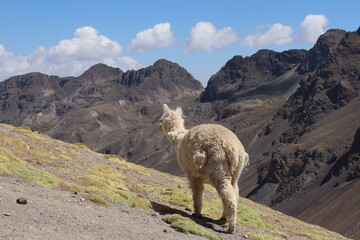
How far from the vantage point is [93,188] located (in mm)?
21938

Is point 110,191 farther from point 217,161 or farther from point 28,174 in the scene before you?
point 217,161

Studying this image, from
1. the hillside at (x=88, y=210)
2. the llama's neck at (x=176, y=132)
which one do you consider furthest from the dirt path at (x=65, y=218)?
the llama's neck at (x=176, y=132)

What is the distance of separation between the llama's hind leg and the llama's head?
16.4 feet

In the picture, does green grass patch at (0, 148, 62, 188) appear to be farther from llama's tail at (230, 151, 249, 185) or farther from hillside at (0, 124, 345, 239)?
llama's tail at (230, 151, 249, 185)

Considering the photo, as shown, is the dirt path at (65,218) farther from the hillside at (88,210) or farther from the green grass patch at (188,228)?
the green grass patch at (188,228)

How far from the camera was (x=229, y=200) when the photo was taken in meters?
19.6

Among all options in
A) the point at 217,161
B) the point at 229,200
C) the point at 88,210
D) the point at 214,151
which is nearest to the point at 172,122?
the point at 214,151

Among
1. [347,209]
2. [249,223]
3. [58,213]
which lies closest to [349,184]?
[347,209]

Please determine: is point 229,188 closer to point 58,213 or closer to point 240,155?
point 240,155

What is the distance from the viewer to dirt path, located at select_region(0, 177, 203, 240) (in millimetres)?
13469

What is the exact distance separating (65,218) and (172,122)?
10254mm

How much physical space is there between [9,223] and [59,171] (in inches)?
501

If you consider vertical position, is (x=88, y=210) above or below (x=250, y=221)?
above

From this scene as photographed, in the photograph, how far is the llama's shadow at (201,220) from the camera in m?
20.7
